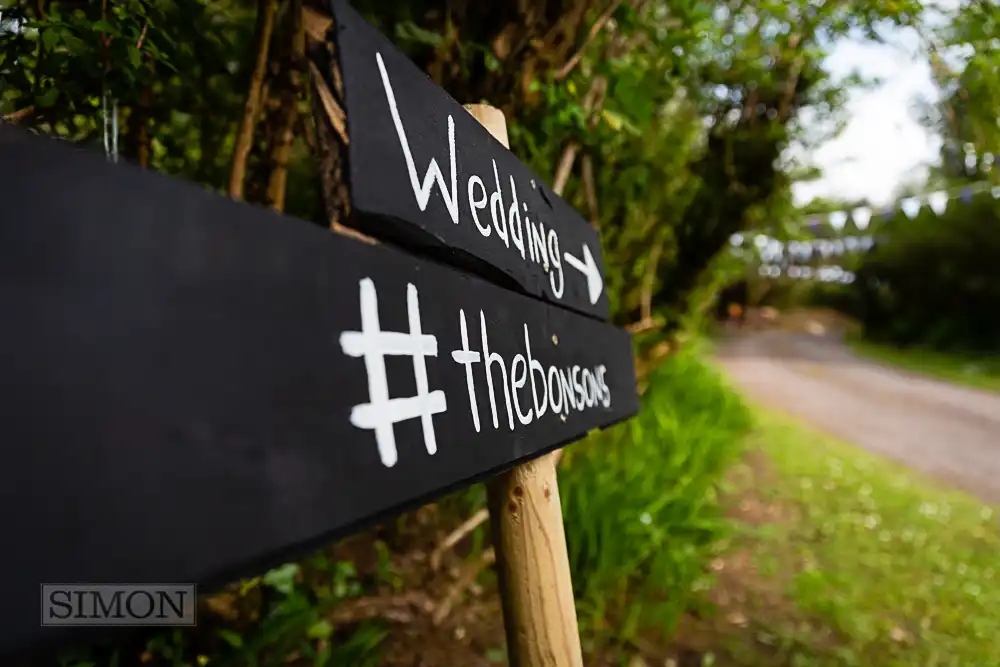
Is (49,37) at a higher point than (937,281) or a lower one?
lower

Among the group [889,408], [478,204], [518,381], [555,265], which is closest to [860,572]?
[555,265]

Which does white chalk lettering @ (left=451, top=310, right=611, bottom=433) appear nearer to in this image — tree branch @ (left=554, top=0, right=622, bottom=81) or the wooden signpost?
the wooden signpost

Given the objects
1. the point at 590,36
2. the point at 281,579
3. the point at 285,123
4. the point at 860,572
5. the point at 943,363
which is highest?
the point at 590,36

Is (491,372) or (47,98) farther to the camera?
(47,98)

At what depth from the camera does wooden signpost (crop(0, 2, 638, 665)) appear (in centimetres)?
30

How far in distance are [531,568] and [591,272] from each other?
554 mm

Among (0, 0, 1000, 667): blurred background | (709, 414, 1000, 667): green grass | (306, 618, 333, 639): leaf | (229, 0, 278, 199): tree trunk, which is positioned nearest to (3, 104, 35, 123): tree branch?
(0, 0, 1000, 667): blurred background

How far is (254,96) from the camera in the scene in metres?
1.23

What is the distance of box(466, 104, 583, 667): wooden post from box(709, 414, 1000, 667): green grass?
1.25 metres

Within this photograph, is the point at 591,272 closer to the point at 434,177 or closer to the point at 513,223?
the point at 513,223

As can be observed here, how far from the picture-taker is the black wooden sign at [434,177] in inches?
21.0

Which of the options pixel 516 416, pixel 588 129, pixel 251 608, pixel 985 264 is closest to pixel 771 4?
pixel 588 129

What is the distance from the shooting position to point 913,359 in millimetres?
8859

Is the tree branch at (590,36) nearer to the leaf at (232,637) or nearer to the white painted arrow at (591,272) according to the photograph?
the white painted arrow at (591,272)
